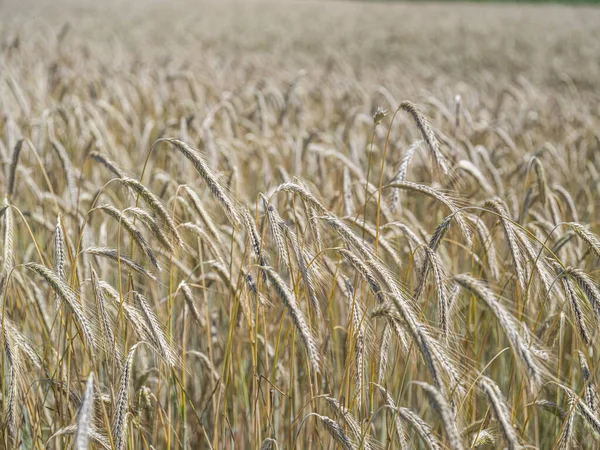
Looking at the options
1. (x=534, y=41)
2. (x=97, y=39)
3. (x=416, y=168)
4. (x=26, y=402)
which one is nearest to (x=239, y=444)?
(x=26, y=402)

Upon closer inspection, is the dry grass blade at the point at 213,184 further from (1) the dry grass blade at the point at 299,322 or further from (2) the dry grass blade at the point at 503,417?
(2) the dry grass blade at the point at 503,417

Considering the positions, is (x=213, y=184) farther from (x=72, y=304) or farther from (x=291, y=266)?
(x=72, y=304)

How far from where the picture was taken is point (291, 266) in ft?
5.87

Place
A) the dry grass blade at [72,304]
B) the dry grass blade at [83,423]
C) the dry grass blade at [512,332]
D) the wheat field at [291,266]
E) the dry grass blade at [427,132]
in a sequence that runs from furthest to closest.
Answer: the dry grass blade at [427,132] < the wheat field at [291,266] < the dry grass blade at [72,304] < the dry grass blade at [512,332] < the dry grass blade at [83,423]

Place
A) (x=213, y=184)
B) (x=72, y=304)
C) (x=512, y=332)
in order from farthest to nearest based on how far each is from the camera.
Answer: (x=213, y=184) → (x=72, y=304) → (x=512, y=332)

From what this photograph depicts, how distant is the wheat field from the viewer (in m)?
1.63

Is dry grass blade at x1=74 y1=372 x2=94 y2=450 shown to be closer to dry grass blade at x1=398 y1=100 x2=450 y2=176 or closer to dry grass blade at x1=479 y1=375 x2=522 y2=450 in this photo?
dry grass blade at x1=479 y1=375 x2=522 y2=450

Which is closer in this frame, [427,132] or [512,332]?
[512,332]

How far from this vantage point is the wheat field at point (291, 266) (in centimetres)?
163

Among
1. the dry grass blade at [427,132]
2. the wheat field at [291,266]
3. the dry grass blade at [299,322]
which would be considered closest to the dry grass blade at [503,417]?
the wheat field at [291,266]

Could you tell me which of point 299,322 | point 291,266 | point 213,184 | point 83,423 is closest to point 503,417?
point 299,322

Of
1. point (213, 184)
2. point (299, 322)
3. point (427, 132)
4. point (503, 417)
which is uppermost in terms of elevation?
point (427, 132)

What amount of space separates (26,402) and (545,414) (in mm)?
1884

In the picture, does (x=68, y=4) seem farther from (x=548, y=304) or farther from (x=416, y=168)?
(x=548, y=304)
